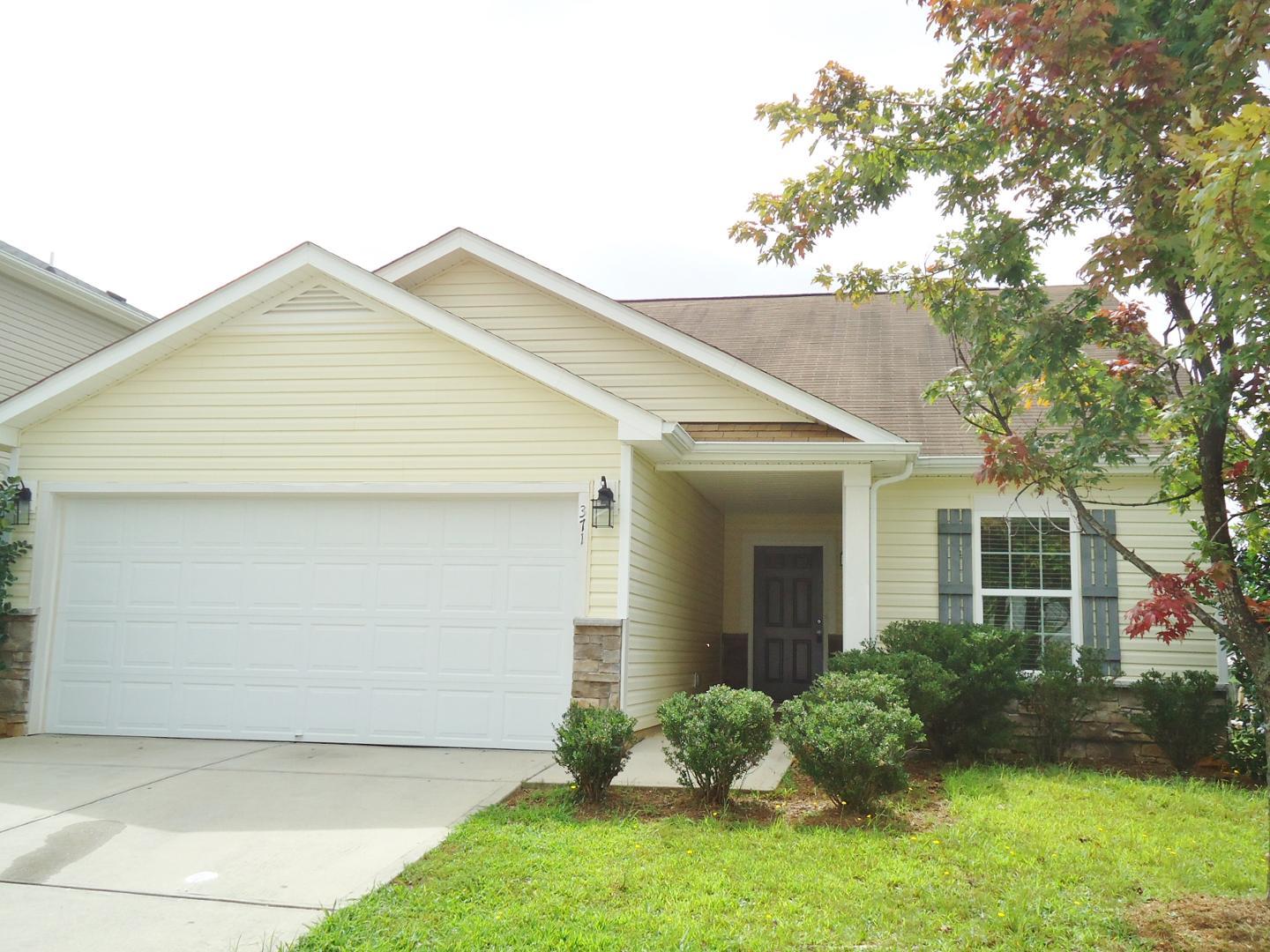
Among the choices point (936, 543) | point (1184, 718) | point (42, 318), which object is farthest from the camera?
point (42, 318)

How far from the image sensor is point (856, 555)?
9711 millimetres

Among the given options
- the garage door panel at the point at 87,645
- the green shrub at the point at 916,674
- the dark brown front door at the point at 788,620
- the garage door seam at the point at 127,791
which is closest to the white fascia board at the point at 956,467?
the green shrub at the point at 916,674

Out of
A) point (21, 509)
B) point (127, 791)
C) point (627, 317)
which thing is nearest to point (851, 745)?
point (127, 791)

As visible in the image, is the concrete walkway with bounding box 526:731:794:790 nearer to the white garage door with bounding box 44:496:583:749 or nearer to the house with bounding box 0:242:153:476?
the white garage door with bounding box 44:496:583:749

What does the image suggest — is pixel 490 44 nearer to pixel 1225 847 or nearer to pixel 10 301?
pixel 1225 847

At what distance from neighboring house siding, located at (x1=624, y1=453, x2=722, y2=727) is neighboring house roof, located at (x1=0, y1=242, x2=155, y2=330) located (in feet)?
29.7

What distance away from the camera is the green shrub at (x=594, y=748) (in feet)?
21.2

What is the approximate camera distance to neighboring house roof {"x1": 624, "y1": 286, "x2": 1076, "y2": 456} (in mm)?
11047

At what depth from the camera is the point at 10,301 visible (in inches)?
A: 519

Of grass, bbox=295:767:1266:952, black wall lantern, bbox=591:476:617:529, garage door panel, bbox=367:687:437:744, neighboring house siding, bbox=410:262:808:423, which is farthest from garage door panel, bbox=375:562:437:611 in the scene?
neighboring house siding, bbox=410:262:808:423

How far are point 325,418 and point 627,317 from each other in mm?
3423

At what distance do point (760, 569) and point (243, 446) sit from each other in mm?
7595

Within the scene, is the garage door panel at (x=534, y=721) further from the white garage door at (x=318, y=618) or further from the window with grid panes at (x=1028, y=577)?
the window with grid panes at (x=1028, y=577)

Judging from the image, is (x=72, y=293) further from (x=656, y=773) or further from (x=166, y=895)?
(x=166, y=895)
